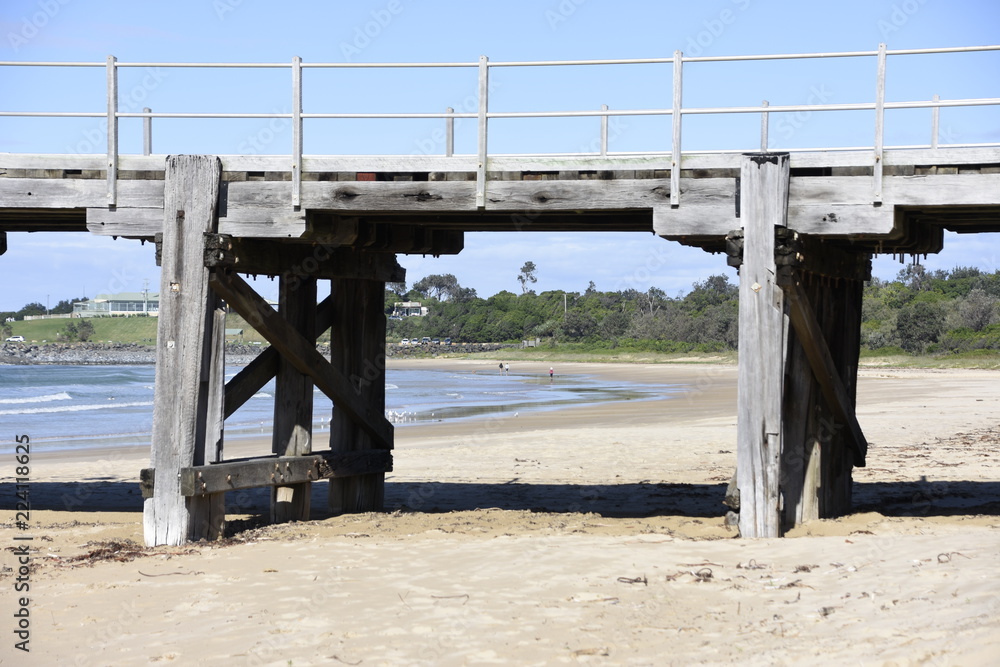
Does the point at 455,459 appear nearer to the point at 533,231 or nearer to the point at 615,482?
the point at 615,482

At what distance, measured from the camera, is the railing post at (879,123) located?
8820 mm

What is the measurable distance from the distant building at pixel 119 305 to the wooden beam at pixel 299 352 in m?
159

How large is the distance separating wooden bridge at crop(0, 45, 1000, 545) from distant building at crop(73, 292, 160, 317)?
159470 mm

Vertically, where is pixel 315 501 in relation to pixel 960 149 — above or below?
below

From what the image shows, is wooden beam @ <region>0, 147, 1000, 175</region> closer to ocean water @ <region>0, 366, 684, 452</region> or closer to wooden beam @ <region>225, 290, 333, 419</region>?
wooden beam @ <region>225, 290, 333, 419</region>

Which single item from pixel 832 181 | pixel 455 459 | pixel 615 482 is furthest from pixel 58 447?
pixel 832 181

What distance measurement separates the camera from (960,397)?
34375 mm

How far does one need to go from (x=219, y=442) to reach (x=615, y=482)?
23.5 ft

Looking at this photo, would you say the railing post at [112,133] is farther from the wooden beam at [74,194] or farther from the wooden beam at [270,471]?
the wooden beam at [270,471]

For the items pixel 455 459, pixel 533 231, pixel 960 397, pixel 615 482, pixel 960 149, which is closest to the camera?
pixel 960 149

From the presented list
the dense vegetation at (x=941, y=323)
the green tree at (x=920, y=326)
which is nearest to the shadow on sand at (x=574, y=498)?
the dense vegetation at (x=941, y=323)

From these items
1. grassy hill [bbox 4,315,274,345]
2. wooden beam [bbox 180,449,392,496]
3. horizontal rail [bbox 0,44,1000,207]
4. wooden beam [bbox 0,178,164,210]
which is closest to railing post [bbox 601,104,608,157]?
horizontal rail [bbox 0,44,1000,207]

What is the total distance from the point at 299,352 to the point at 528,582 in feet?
12.8

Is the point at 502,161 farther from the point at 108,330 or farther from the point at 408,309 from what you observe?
the point at 108,330
